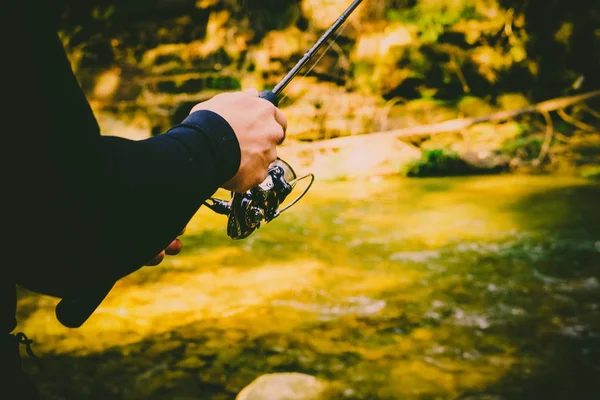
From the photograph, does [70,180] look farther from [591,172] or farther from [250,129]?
[591,172]

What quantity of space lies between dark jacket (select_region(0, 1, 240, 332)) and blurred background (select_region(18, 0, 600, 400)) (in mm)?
156

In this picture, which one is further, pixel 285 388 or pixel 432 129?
pixel 432 129

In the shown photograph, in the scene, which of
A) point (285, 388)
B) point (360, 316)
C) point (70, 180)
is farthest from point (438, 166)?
point (70, 180)

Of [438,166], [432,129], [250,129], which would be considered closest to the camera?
[250,129]

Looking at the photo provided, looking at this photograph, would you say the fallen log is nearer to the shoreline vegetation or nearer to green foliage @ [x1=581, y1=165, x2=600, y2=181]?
the shoreline vegetation

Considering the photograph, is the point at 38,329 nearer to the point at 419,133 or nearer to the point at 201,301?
the point at 201,301

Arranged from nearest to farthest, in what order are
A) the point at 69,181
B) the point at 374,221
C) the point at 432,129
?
the point at 69,181 < the point at 374,221 < the point at 432,129

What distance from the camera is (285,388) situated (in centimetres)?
241

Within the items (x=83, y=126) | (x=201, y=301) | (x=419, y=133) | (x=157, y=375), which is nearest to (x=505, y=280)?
(x=201, y=301)

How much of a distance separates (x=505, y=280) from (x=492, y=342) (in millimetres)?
1003

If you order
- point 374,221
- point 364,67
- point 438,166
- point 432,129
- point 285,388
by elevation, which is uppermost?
point 364,67

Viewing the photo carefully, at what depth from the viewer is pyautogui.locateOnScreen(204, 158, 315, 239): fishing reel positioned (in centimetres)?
131

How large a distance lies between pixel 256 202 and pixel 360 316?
226 centimetres

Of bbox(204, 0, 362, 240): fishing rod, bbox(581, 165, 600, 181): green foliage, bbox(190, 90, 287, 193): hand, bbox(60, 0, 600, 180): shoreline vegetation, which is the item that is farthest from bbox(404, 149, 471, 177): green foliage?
bbox(190, 90, 287, 193): hand
